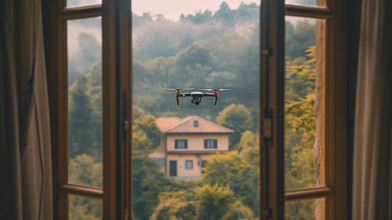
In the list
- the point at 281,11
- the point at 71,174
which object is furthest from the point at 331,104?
the point at 71,174

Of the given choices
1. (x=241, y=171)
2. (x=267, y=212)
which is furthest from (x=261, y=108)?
(x=241, y=171)

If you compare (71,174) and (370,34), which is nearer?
(370,34)

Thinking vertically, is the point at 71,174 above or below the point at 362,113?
below

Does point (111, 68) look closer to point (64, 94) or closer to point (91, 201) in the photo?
point (64, 94)

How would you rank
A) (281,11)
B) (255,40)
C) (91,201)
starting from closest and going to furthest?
(281,11)
(91,201)
(255,40)

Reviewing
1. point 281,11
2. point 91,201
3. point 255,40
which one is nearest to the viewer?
point 281,11

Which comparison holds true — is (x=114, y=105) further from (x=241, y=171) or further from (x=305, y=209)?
(x=241, y=171)

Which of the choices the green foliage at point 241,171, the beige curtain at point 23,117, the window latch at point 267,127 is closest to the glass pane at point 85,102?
the beige curtain at point 23,117
